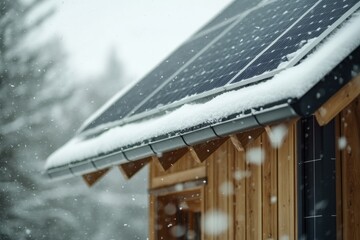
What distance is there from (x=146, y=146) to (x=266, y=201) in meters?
1.10

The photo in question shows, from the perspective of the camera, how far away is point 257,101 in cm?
561

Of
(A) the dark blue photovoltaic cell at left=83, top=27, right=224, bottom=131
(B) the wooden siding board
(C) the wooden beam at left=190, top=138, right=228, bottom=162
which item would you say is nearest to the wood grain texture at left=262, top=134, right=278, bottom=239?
(C) the wooden beam at left=190, top=138, right=228, bottom=162

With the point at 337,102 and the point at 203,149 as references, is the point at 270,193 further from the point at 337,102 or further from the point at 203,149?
the point at 337,102

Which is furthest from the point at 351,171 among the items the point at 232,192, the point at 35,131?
the point at 35,131

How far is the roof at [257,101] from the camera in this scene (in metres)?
5.32

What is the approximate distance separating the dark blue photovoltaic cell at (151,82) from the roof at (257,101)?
4.02ft

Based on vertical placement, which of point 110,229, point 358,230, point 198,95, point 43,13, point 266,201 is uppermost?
point 43,13

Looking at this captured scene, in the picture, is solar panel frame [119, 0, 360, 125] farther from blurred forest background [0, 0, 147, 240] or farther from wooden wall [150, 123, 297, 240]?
blurred forest background [0, 0, 147, 240]

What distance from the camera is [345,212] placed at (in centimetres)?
620

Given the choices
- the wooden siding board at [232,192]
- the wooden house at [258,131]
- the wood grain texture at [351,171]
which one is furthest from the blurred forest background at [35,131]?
the wood grain texture at [351,171]

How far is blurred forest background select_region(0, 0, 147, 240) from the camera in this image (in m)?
23.6

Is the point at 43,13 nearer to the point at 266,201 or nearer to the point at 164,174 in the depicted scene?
the point at 164,174

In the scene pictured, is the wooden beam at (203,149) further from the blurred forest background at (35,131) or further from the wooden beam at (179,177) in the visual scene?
the blurred forest background at (35,131)

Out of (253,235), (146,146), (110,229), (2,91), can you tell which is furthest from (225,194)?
(110,229)
